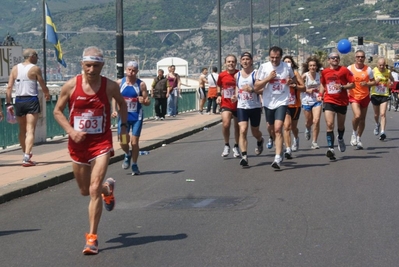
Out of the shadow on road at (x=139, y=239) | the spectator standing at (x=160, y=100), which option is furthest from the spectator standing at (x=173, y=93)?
the shadow on road at (x=139, y=239)

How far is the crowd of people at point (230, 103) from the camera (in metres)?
9.02

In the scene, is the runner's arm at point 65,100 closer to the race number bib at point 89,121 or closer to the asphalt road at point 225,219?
the race number bib at point 89,121

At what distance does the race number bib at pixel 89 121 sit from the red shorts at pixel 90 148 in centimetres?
7

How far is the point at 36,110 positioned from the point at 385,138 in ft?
26.9

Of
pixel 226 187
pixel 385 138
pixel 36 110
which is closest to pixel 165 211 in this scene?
pixel 226 187

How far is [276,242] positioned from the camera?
8820mm

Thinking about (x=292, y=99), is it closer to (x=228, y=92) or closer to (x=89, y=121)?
(x=228, y=92)

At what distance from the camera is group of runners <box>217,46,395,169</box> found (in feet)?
49.0

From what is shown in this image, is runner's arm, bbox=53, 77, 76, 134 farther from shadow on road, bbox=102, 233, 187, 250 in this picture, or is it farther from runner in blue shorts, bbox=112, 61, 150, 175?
runner in blue shorts, bbox=112, 61, 150, 175

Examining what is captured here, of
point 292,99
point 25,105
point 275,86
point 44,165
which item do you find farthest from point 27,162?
point 292,99

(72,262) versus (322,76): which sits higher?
(322,76)

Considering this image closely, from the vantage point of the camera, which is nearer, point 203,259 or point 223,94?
point 203,259

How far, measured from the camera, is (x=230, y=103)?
1669 centimetres

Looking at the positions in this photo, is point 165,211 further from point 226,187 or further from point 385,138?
point 385,138
